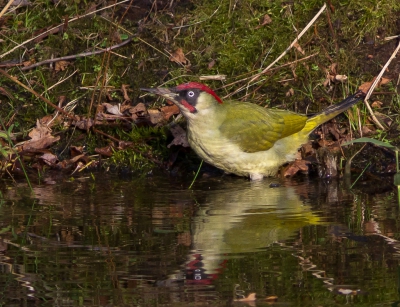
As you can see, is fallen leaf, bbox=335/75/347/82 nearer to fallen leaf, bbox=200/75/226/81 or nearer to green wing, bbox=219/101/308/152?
green wing, bbox=219/101/308/152

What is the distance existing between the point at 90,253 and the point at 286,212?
5.32 ft

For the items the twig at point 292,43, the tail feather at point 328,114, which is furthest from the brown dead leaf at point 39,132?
the tail feather at point 328,114

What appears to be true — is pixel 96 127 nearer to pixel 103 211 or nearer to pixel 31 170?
pixel 31 170

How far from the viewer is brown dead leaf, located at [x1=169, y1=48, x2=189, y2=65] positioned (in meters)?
9.02

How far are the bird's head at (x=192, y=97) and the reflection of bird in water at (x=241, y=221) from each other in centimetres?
68

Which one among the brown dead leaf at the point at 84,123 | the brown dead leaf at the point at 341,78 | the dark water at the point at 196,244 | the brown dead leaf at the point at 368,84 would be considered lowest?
the dark water at the point at 196,244

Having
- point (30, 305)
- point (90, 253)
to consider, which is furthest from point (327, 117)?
point (30, 305)

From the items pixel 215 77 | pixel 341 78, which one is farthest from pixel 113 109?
pixel 341 78

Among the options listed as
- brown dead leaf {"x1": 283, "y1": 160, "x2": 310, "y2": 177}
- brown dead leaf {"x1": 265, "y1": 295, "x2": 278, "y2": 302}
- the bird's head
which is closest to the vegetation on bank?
brown dead leaf {"x1": 283, "y1": 160, "x2": 310, "y2": 177}

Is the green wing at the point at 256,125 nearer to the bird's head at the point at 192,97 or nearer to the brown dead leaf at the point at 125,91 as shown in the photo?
the bird's head at the point at 192,97

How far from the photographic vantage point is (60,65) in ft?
29.9

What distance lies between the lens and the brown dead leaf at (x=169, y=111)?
8.56 meters

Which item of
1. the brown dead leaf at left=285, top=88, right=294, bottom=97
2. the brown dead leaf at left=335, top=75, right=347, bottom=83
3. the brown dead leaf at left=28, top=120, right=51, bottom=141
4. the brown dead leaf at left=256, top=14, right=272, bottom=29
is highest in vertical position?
the brown dead leaf at left=256, top=14, right=272, bottom=29

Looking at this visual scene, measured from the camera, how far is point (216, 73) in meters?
8.95
